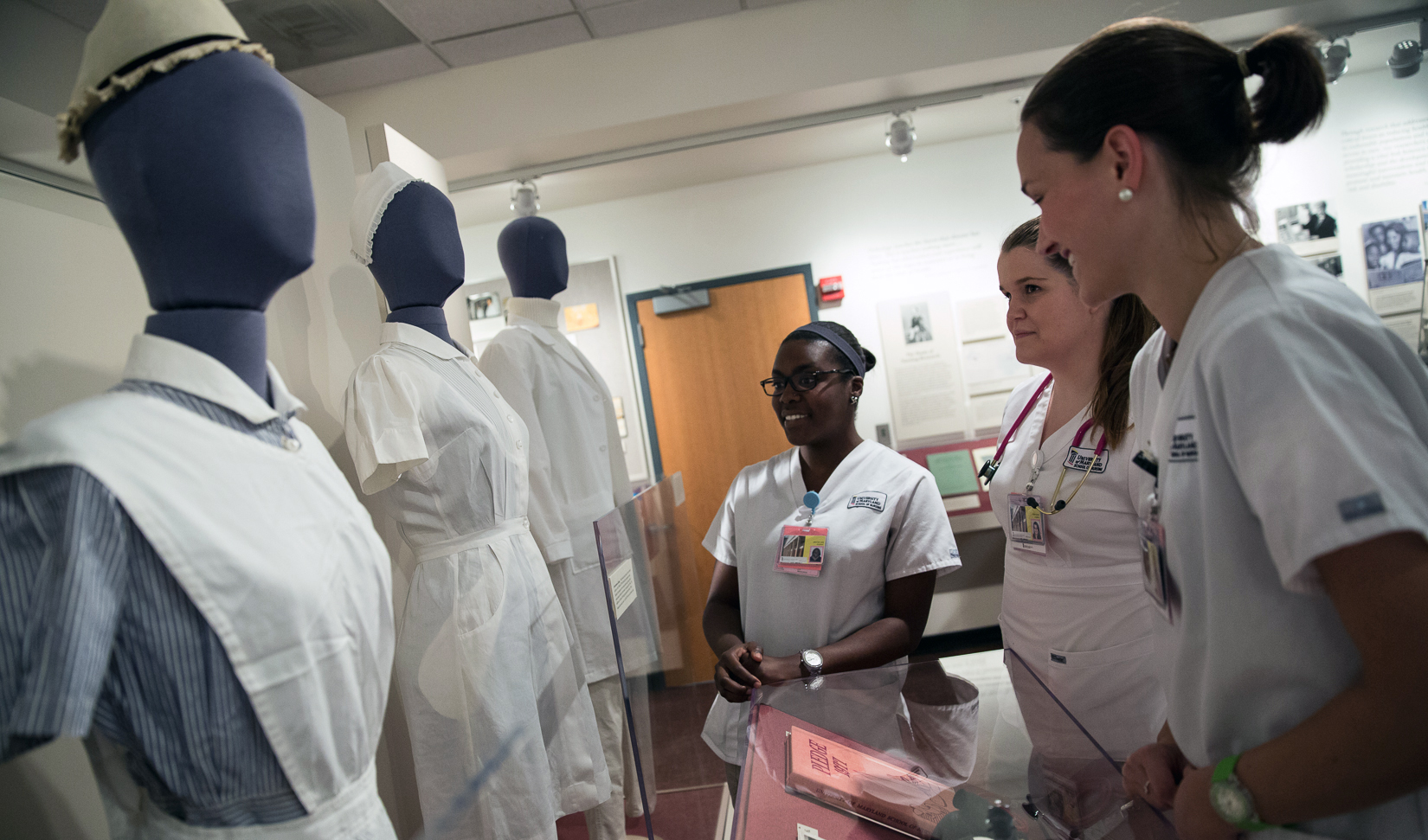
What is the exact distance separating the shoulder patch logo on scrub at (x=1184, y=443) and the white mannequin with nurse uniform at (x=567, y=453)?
1569 millimetres

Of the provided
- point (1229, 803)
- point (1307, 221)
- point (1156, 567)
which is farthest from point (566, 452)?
point (1307, 221)

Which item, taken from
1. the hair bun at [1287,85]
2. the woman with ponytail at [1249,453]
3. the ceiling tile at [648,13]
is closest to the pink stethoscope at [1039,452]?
the woman with ponytail at [1249,453]

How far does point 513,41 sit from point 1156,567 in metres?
3.66

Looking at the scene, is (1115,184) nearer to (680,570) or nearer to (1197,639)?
(1197,639)

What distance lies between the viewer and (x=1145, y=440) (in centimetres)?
111

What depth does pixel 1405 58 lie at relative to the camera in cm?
387

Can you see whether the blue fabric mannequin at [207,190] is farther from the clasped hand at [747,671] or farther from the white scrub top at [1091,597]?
the white scrub top at [1091,597]

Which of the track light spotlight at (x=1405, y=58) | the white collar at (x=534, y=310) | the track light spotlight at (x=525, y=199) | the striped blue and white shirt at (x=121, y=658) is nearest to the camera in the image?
the striped blue and white shirt at (x=121, y=658)

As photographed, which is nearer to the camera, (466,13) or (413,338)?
(413,338)

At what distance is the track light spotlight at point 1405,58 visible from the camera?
3.83m

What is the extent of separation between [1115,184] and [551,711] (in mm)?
1603

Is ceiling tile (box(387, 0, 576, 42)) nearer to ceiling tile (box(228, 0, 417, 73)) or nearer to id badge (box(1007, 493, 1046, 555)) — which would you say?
ceiling tile (box(228, 0, 417, 73))

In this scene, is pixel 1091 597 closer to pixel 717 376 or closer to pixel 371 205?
pixel 371 205

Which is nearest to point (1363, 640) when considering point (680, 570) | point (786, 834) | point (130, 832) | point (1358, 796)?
point (1358, 796)
